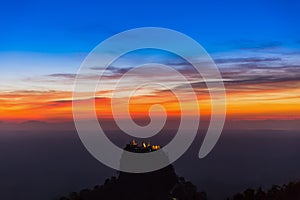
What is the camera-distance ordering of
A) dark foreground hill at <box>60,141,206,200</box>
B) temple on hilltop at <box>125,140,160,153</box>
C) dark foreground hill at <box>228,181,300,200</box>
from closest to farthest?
dark foreground hill at <box>228,181,300,200</box>
dark foreground hill at <box>60,141,206,200</box>
temple on hilltop at <box>125,140,160,153</box>

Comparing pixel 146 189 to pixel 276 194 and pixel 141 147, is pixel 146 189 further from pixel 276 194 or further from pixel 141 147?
pixel 276 194

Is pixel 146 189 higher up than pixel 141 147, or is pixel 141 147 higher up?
pixel 141 147

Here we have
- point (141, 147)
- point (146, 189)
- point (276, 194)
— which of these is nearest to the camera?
point (276, 194)

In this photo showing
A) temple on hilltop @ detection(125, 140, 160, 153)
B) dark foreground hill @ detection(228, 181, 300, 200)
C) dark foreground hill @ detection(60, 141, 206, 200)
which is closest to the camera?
dark foreground hill @ detection(228, 181, 300, 200)

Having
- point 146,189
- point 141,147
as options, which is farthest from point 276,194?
point 141,147

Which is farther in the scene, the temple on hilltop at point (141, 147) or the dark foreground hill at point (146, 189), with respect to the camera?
the temple on hilltop at point (141, 147)

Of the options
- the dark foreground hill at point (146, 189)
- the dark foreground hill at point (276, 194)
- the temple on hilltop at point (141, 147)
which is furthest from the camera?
the temple on hilltop at point (141, 147)

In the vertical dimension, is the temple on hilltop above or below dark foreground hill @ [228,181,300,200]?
above

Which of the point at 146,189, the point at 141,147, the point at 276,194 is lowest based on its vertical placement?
the point at 146,189

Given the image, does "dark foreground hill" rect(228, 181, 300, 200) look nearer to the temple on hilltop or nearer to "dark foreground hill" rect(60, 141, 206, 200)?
"dark foreground hill" rect(60, 141, 206, 200)

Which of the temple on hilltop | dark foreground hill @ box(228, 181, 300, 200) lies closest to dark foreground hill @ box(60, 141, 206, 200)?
the temple on hilltop

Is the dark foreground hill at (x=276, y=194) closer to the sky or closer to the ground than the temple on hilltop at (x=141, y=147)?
closer to the ground

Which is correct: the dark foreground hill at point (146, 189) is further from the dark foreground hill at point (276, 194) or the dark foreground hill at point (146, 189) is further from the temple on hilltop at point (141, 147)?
the dark foreground hill at point (276, 194)

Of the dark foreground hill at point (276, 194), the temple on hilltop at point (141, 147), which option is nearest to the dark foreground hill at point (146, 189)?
the temple on hilltop at point (141, 147)
